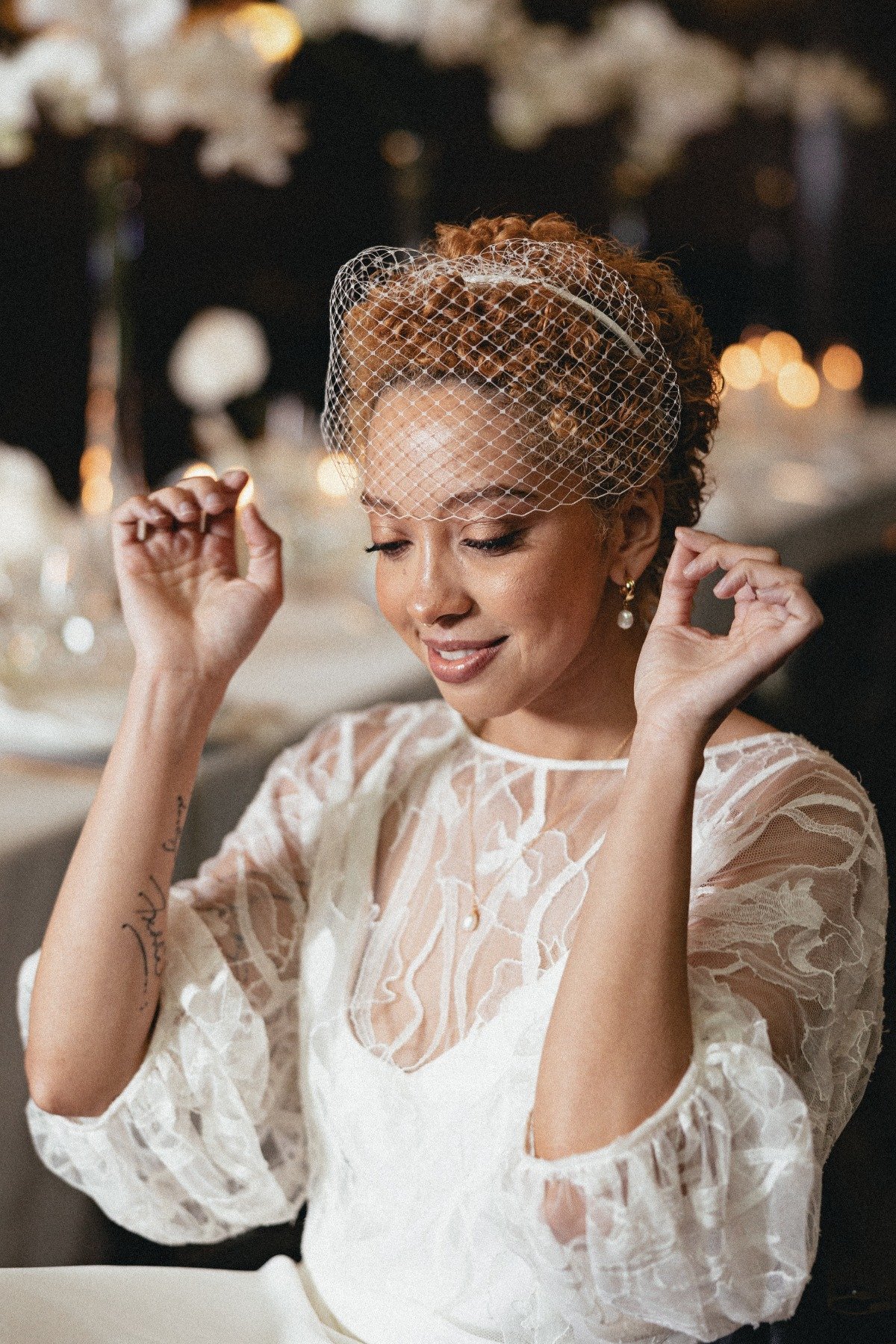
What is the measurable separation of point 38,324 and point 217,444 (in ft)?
6.18

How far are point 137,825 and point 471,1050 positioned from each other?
466mm

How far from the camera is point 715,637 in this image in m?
1.41

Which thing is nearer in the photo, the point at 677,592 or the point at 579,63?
the point at 677,592

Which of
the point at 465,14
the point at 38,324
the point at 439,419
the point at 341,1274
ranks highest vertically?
the point at 465,14

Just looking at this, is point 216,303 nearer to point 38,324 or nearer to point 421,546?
point 38,324

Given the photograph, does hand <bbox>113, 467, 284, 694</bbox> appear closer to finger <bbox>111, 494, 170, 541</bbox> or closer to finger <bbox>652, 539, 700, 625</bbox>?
finger <bbox>111, 494, 170, 541</bbox>

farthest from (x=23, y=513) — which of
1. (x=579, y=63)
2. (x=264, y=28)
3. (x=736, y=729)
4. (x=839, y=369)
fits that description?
(x=839, y=369)

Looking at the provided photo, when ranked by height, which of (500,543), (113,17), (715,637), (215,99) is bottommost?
(715,637)

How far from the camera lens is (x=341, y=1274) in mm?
1628

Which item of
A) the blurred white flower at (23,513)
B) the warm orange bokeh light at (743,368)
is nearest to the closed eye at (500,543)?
the blurred white flower at (23,513)

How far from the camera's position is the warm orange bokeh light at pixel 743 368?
6.49 m

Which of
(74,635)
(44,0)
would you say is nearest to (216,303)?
(44,0)

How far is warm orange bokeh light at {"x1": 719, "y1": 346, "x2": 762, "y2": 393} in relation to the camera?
649 centimetres

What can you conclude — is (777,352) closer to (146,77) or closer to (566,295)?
(146,77)
